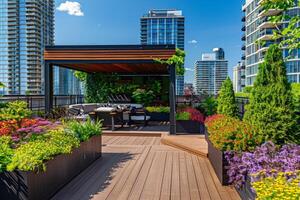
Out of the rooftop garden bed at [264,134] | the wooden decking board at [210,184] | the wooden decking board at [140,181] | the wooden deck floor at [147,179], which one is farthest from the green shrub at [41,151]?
the rooftop garden bed at [264,134]

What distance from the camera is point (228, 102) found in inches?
270

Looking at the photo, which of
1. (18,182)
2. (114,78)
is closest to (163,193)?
(18,182)

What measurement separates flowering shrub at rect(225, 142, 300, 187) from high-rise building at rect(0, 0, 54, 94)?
1540 inches

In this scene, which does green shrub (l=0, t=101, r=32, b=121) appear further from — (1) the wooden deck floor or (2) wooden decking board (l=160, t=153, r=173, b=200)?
(2) wooden decking board (l=160, t=153, r=173, b=200)

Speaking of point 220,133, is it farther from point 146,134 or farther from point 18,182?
point 146,134

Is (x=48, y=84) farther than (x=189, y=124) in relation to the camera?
Yes

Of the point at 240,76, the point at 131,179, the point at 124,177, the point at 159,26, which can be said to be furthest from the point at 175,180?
the point at 240,76

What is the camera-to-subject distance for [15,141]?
390 cm

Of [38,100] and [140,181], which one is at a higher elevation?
[38,100]

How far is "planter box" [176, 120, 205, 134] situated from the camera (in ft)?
26.0

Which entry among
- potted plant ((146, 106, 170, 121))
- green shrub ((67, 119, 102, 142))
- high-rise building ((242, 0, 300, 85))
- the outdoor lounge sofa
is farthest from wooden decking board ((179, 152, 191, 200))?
high-rise building ((242, 0, 300, 85))

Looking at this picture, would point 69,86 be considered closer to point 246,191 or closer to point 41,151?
point 41,151

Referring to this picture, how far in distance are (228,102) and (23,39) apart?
44.0m

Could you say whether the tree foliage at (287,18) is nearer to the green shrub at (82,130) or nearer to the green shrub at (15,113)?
the green shrub at (82,130)
